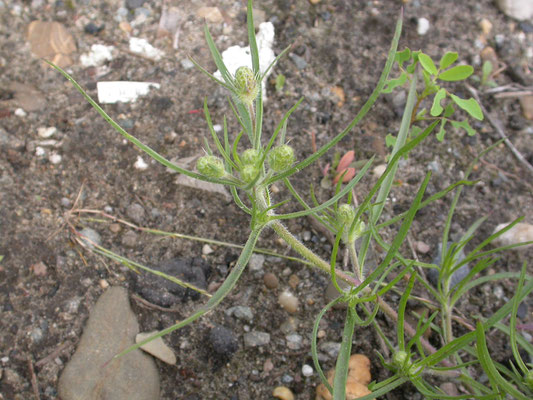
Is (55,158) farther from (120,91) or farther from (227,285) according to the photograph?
(227,285)

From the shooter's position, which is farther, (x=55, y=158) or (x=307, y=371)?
(x=55, y=158)

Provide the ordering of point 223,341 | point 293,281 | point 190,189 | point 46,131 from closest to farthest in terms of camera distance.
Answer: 1. point 223,341
2. point 293,281
3. point 190,189
4. point 46,131

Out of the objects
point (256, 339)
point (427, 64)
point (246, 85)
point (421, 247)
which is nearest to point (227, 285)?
point (246, 85)

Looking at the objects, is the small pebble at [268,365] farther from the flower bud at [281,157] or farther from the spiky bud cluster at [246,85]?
the spiky bud cluster at [246,85]

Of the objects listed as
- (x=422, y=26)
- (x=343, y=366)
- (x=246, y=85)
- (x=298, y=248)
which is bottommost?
(x=343, y=366)

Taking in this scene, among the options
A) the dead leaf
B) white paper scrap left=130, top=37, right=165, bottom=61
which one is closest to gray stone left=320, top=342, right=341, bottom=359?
white paper scrap left=130, top=37, right=165, bottom=61

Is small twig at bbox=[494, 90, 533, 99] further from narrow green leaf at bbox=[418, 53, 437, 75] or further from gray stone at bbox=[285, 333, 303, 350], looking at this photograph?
gray stone at bbox=[285, 333, 303, 350]

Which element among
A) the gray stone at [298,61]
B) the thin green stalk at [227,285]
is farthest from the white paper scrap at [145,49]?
the thin green stalk at [227,285]
